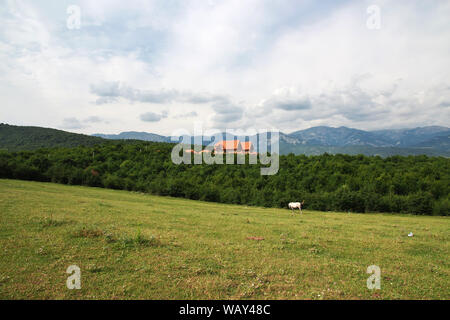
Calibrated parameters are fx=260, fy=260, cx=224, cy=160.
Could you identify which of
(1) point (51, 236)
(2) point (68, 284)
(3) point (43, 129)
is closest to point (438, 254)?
(2) point (68, 284)

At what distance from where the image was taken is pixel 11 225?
11258 millimetres

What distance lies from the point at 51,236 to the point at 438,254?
1632cm

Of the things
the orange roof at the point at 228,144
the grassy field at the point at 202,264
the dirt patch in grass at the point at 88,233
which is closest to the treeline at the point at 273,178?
the orange roof at the point at 228,144

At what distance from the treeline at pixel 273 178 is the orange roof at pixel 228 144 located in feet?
57.9

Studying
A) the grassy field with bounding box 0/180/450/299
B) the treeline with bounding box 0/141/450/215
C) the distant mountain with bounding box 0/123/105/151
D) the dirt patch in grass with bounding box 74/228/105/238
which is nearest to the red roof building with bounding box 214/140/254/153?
the treeline with bounding box 0/141/450/215

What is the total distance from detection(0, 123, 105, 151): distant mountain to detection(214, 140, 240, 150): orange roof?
54652 millimetres

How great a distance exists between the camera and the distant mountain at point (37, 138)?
108m

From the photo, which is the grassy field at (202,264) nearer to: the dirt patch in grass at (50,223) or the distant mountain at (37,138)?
the dirt patch in grass at (50,223)

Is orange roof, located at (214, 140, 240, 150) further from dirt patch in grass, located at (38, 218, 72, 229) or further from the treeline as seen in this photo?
dirt patch in grass, located at (38, 218, 72, 229)

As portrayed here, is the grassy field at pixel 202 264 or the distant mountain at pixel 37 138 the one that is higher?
the distant mountain at pixel 37 138

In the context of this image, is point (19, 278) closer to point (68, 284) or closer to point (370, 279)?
point (68, 284)

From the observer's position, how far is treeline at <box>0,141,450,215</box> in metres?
44.3

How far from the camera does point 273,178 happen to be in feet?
193

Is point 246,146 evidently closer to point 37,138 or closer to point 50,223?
point 50,223
